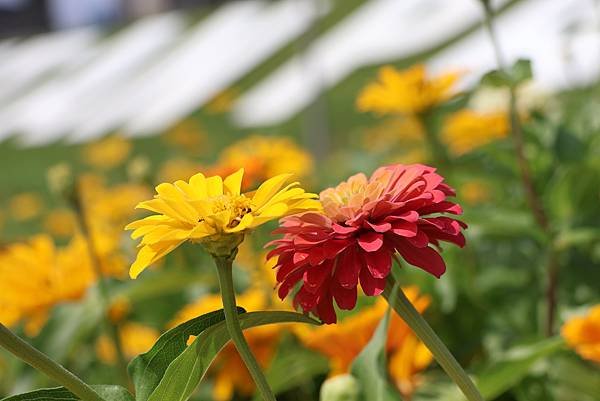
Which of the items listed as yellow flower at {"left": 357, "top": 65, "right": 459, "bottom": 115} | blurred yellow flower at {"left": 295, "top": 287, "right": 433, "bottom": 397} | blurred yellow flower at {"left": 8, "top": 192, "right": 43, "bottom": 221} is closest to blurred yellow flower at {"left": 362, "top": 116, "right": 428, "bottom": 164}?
yellow flower at {"left": 357, "top": 65, "right": 459, "bottom": 115}

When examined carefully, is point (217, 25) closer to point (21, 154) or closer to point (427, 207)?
point (21, 154)

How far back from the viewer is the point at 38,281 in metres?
1.04

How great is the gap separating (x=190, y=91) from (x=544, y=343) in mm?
10883

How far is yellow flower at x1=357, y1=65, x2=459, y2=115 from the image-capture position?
115 cm

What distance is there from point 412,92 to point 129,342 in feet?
1.77

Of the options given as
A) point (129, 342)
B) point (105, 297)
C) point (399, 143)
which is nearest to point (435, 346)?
point (105, 297)

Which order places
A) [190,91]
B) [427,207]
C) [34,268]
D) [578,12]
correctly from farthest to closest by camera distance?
[190,91] < [578,12] < [34,268] < [427,207]

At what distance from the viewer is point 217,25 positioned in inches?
560

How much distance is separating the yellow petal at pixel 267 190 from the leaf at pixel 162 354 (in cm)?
6

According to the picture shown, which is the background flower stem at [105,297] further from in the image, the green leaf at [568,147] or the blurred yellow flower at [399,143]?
the blurred yellow flower at [399,143]

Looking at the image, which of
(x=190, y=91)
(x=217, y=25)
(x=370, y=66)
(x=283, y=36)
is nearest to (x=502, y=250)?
(x=370, y=66)

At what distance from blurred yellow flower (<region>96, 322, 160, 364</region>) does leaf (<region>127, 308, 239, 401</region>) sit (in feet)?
2.46

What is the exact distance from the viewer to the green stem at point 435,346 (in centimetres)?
49

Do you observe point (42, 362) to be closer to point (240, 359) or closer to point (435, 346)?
point (435, 346)
